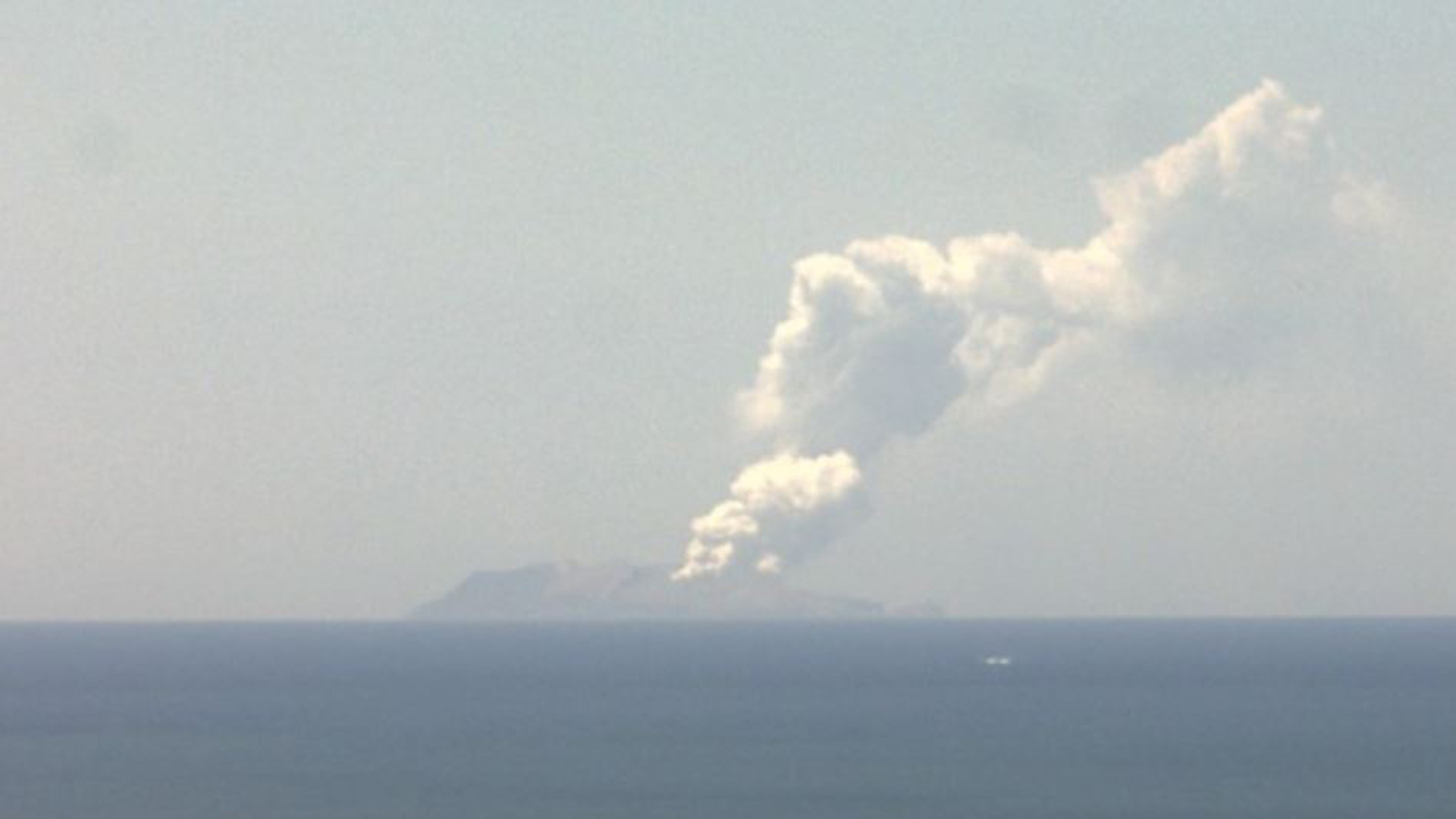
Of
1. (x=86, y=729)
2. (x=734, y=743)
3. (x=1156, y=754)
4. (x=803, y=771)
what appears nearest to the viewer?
(x=803, y=771)

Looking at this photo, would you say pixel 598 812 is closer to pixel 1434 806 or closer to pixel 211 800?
pixel 211 800

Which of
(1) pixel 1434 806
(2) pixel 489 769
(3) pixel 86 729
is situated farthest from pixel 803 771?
(3) pixel 86 729

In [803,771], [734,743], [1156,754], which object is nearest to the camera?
[803,771]

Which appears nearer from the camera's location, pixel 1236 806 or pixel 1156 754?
pixel 1236 806

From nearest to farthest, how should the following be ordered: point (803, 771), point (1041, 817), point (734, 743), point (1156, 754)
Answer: point (1041, 817)
point (803, 771)
point (1156, 754)
point (734, 743)

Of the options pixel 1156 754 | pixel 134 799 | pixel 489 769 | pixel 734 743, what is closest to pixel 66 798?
pixel 134 799

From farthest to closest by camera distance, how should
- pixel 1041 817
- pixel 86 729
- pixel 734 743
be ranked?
pixel 86 729 < pixel 734 743 < pixel 1041 817

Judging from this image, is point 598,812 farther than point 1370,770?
No

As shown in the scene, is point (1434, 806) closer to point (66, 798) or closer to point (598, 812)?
point (598, 812)
